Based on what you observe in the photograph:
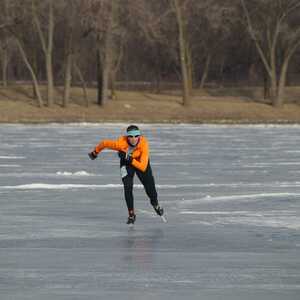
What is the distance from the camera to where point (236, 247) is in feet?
38.1

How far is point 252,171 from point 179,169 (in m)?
1.63

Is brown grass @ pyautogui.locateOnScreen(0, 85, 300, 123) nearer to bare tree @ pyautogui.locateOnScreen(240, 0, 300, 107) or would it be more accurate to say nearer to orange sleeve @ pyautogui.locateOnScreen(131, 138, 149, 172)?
bare tree @ pyautogui.locateOnScreen(240, 0, 300, 107)

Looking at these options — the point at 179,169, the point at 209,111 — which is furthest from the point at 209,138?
the point at 209,111

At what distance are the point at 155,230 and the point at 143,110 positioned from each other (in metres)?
41.1

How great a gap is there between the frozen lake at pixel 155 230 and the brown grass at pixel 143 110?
81.4 feet

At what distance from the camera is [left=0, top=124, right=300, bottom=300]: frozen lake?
931cm

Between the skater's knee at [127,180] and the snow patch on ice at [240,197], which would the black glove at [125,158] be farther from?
the snow patch on ice at [240,197]

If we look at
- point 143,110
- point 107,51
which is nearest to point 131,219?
point 143,110

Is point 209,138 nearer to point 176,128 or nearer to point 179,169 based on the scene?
point 176,128

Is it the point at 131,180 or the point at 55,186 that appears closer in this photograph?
the point at 131,180

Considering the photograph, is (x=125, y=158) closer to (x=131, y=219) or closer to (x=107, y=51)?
(x=131, y=219)

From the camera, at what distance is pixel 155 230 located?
13.2 m

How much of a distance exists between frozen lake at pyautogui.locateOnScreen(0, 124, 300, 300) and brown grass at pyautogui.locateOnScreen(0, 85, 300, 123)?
2483cm

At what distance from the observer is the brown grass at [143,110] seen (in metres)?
51.9
